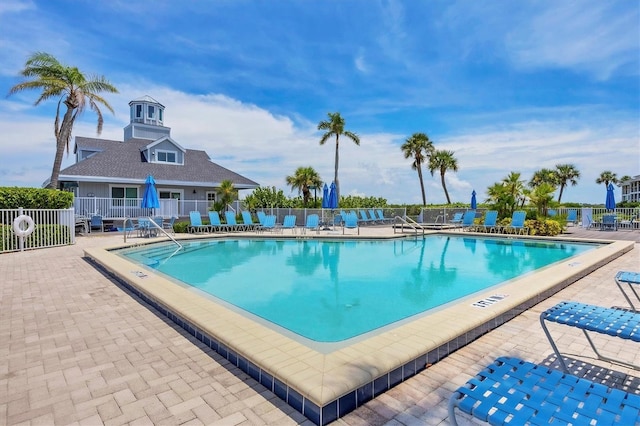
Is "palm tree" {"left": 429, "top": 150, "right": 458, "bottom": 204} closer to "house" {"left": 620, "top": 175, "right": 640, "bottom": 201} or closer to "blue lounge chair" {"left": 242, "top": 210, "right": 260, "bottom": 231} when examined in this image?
"blue lounge chair" {"left": 242, "top": 210, "right": 260, "bottom": 231}

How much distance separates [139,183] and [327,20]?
1509 cm

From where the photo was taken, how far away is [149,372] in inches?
124

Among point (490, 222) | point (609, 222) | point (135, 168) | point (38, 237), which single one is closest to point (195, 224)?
point (38, 237)

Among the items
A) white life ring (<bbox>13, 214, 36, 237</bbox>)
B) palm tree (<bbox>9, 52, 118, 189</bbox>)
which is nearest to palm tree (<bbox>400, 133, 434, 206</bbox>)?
palm tree (<bbox>9, 52, 118, 189</bbox>)

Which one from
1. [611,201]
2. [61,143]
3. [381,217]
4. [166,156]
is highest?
[166,156]

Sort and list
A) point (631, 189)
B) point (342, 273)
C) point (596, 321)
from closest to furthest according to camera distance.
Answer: point (596, 321)
point (342, 273)
point (631, 189)

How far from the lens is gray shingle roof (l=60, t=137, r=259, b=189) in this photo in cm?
2042

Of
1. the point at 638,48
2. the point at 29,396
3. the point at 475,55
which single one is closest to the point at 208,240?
the point at 29,396

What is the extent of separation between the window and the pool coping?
21414 millimetres

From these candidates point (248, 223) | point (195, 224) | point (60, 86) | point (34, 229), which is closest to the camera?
point (34, 229)

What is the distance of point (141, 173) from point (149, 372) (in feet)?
71.0

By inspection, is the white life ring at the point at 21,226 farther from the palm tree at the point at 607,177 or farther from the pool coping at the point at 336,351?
the palm tree at the point at 607,177

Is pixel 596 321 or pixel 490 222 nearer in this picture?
pixel 596 321

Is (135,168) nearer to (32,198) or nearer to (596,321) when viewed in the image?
(32,198)
